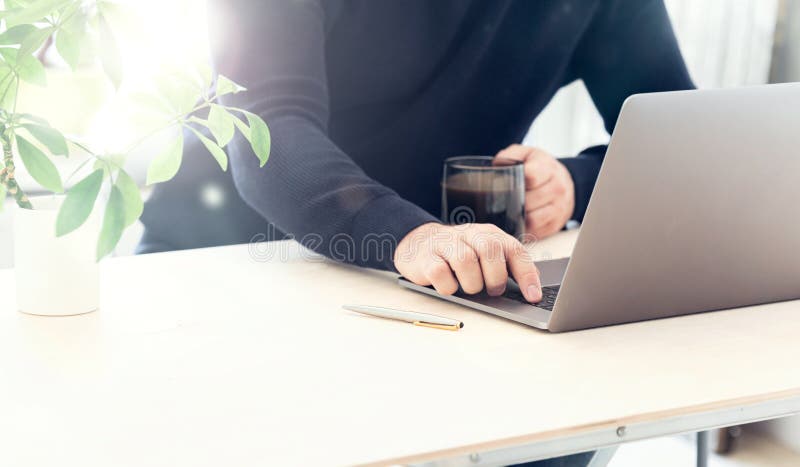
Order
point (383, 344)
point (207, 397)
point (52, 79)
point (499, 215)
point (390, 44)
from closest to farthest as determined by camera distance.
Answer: point (207, 397)
point (383, 344)
point (499, 215)
point (390, 44)
point (52, 79)

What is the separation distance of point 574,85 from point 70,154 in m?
2.33

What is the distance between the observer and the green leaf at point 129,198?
58 cm

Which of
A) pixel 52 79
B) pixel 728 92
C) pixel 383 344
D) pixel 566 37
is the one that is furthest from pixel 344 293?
pixel 52 79

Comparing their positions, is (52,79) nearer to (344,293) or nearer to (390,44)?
(390,44)

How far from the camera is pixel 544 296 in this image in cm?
80

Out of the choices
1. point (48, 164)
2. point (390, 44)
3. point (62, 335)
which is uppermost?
point (390, 44)

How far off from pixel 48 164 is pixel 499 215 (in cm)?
50

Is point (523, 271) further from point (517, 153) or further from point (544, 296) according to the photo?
point (517, 153)

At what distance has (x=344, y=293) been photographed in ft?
2.77

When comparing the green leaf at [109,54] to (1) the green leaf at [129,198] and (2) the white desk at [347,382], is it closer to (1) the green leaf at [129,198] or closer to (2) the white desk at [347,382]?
(1) the green leaf at [129,198]

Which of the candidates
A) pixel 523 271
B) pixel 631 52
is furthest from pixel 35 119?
pixel 631 52

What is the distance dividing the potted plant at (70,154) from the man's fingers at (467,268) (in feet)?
0.66

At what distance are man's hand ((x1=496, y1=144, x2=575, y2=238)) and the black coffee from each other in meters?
0.11

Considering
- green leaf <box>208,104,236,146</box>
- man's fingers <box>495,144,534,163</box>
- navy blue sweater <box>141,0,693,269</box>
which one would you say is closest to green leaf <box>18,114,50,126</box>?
green leaf <box>208,104,236,146</box>
